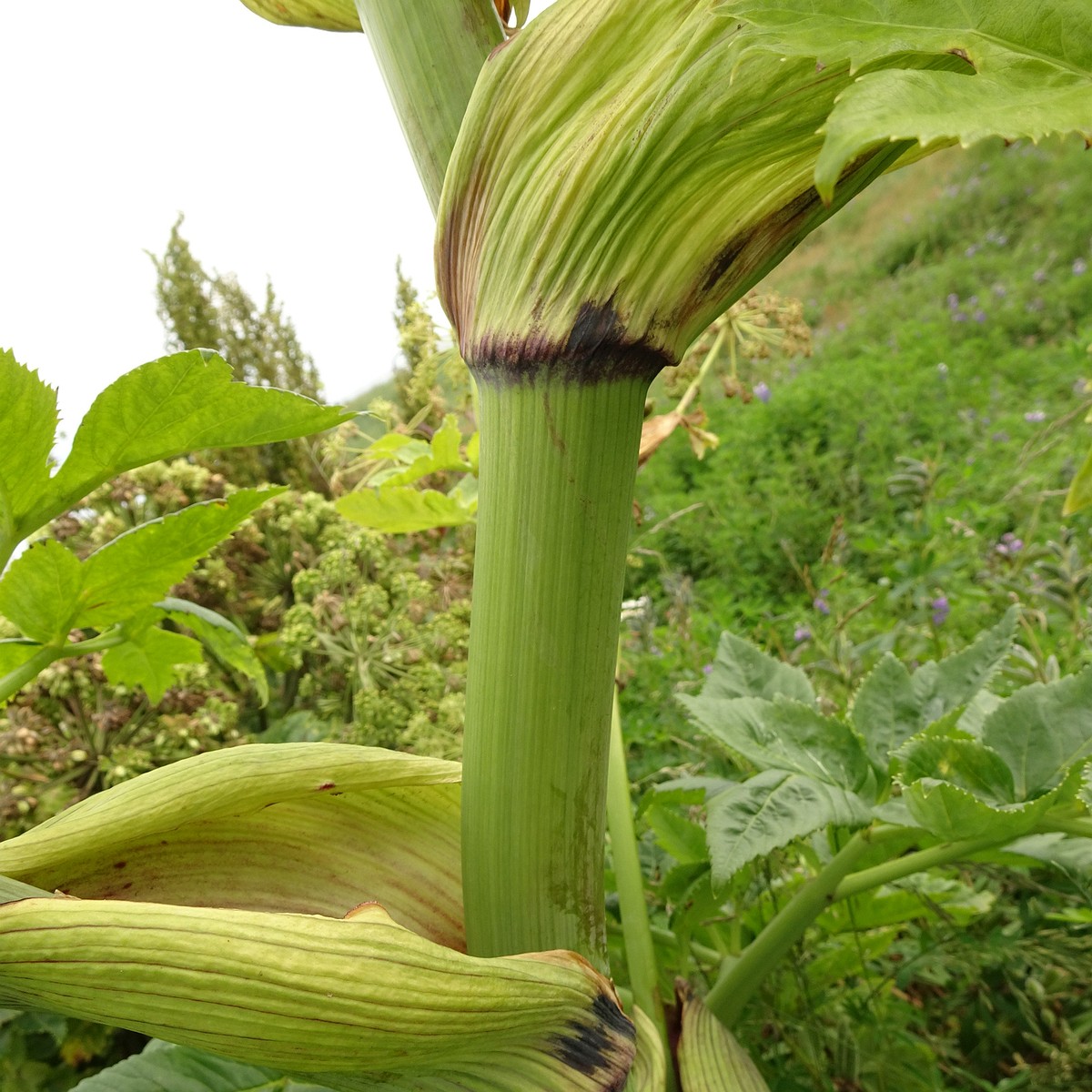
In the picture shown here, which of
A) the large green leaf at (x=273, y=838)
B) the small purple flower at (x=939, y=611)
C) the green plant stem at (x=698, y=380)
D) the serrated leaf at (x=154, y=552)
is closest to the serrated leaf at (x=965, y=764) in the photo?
the large green leaf at (x=273, y=838)

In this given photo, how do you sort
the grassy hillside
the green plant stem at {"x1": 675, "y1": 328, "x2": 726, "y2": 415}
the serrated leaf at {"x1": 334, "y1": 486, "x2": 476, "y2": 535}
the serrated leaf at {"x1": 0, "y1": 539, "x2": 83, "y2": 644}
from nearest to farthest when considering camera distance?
the serrated leaf at {"x1": 0, "y1": 539, "x2": 83, "y2": 644}, the serrated leaf at {"x1": 334, "y1": 486, "x2": 476, "y2": 535}, the green plant stem at {"x1": 675, "y1": 328, "x2": 726, "y2": 415}, the grassy hillside

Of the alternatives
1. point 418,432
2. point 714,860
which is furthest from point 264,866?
point 418,432

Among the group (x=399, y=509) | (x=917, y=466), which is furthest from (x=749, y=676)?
(x=917, y=466)

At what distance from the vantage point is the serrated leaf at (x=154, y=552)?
470mm

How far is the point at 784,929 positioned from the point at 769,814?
0.08 m

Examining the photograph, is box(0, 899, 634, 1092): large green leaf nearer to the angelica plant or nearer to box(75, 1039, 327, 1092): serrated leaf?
the angelica plant

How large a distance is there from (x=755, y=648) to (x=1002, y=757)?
194 millimetres

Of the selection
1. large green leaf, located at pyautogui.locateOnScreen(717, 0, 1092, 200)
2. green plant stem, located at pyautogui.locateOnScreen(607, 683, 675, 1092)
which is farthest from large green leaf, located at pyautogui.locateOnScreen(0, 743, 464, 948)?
large green leaf, located at pyautogui.locateOnScreen(717, 0, 1092, 200)

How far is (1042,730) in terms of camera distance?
0.52 m

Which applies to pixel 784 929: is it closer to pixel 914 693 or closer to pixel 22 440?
pixel 914 693

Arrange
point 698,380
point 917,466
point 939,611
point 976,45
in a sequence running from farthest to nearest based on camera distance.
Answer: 1. point 917,466
2. point 939,611
3. point 698,380
4. point 976,45

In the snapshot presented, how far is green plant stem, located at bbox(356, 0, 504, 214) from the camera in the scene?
384 mm

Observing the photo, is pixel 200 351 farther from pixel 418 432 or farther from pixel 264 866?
pixel 418 432

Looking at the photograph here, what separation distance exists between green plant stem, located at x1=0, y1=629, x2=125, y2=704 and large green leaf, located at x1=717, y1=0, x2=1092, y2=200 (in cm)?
43
